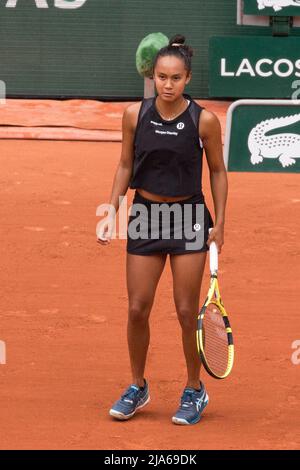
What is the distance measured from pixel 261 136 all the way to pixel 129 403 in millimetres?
6285

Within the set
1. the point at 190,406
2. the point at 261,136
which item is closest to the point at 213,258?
the point at 190,406

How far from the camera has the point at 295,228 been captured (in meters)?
11.7

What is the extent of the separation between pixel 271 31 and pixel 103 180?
147 inches

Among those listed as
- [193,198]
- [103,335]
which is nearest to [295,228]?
[103,335]

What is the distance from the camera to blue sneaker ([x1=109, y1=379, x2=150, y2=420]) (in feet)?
22.9

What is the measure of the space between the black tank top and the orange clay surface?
1308 mm

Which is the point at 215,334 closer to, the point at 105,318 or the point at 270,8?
the point at 105,318

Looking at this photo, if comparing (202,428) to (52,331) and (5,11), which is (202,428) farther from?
(5,11)

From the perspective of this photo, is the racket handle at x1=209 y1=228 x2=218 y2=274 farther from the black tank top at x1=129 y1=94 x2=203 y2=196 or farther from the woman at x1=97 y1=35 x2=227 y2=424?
the black tank top at x1=129 y1=94 x2=203 y2=196

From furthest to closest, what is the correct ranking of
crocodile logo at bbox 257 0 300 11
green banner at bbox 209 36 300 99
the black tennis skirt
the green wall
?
the green wall < green banner at bbox 209 36 300 99 < crocodile logo at bbox 257 0 300 11 < the black tennis skirt

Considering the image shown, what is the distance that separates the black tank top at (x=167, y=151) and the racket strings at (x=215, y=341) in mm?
679

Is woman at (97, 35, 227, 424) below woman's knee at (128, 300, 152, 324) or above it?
above

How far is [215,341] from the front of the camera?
682cm

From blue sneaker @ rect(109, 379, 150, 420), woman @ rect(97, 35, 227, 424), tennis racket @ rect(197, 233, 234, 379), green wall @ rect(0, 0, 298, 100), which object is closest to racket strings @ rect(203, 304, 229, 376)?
tennis racket @ rect(197, 233, 234, 379)
